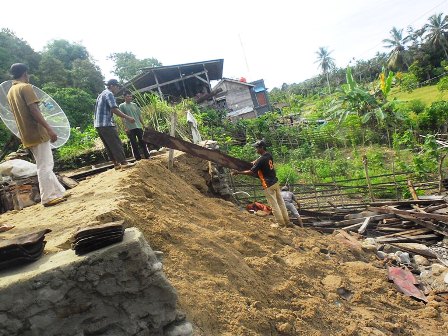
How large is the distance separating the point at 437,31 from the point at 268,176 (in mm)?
43506

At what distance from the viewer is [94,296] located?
186 cm

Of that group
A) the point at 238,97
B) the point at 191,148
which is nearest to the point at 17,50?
the point at 238,97

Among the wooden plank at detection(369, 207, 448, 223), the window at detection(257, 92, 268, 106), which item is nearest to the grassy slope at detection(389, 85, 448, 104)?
the window at detection(257, 92, 268, 106)

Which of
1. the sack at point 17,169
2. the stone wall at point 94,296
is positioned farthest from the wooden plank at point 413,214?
the sack at point 17,169

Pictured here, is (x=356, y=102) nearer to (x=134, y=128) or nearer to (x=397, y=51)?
(x=134, y=128)

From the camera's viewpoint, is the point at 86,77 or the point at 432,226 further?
the point at 86,77

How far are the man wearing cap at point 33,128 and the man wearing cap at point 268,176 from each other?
9.62 feet

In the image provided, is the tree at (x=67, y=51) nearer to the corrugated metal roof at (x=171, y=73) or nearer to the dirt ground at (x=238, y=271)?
the corrugated metal roof at (x=171, y=73)

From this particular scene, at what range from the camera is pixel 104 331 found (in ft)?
6.11

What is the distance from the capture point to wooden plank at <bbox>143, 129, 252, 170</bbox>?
196 inches

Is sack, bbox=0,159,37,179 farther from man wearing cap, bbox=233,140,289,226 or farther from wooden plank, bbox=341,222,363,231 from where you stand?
wooden plank, bbox=341,222,363,231

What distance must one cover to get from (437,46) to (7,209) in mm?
45372

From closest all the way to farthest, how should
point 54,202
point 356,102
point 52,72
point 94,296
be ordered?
point 94,296 < point 54,202 < point 356,102 < point 52,72

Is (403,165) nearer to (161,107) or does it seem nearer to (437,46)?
(161,107)
